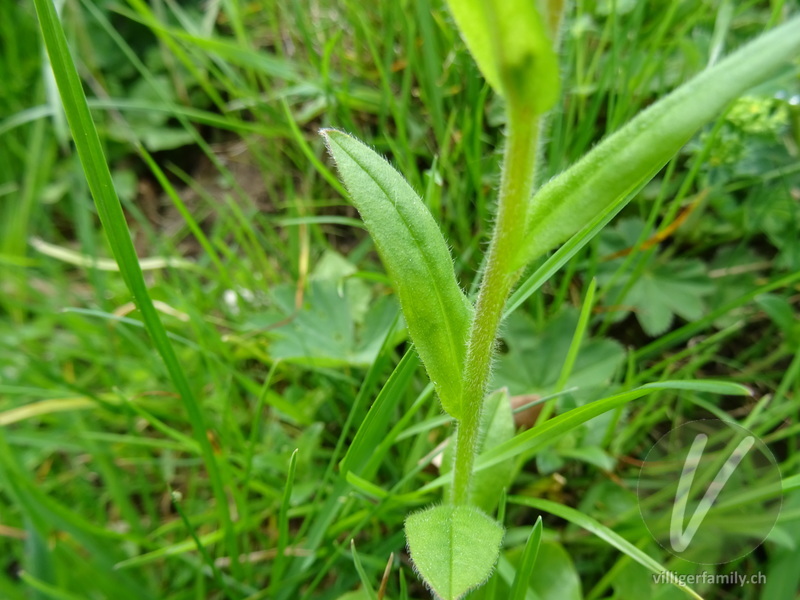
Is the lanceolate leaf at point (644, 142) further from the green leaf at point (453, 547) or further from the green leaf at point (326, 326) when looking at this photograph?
the green leaf at point (326, 326)

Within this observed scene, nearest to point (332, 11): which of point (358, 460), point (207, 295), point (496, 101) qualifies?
point (496, 101)

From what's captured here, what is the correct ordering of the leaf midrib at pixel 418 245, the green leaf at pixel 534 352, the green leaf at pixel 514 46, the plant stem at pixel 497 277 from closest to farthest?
the green leaf at pixel 514 46 → the plant stem at pixel 497 277 → the leaf midrib at pixel 418 245 → the green leaf at pixel 534 352

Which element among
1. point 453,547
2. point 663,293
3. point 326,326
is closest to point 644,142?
point 453,547

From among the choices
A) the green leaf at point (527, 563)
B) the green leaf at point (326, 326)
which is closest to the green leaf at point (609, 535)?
the green leaf at point (527, 563)

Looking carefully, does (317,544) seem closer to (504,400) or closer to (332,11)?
(504,400)

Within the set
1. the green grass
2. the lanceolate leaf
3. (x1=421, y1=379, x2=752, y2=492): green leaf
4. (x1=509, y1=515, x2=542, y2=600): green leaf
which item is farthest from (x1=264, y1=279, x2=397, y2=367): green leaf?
the lanceolate leaf
